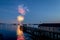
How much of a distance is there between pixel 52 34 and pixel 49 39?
2.86 ft

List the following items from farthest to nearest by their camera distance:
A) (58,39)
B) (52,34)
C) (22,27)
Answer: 1. (22,27)
2. (52,34)
3. (58,39)

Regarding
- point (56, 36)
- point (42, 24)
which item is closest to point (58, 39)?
point (56, 36)

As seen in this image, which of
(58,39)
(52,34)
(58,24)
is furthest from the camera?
(58,24)

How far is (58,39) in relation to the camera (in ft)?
61.4

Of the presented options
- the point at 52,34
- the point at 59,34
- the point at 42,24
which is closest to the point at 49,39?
the point at 52,34

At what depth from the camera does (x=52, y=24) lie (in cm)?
4469

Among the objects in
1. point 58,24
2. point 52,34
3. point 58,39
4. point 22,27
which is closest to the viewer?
point 58,39

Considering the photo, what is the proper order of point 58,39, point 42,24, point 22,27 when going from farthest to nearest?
point 22,27 → point 42,24 → point 58,39

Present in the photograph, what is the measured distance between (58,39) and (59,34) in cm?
70

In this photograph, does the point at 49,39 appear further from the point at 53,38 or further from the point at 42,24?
the point at 42,24

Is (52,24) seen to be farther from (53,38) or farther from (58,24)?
(53,38)

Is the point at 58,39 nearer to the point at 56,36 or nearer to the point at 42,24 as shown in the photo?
the point at 56,36

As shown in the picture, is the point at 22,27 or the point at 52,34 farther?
the point at 22,27

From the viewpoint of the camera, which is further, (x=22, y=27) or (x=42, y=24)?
(x=22, y=27)
